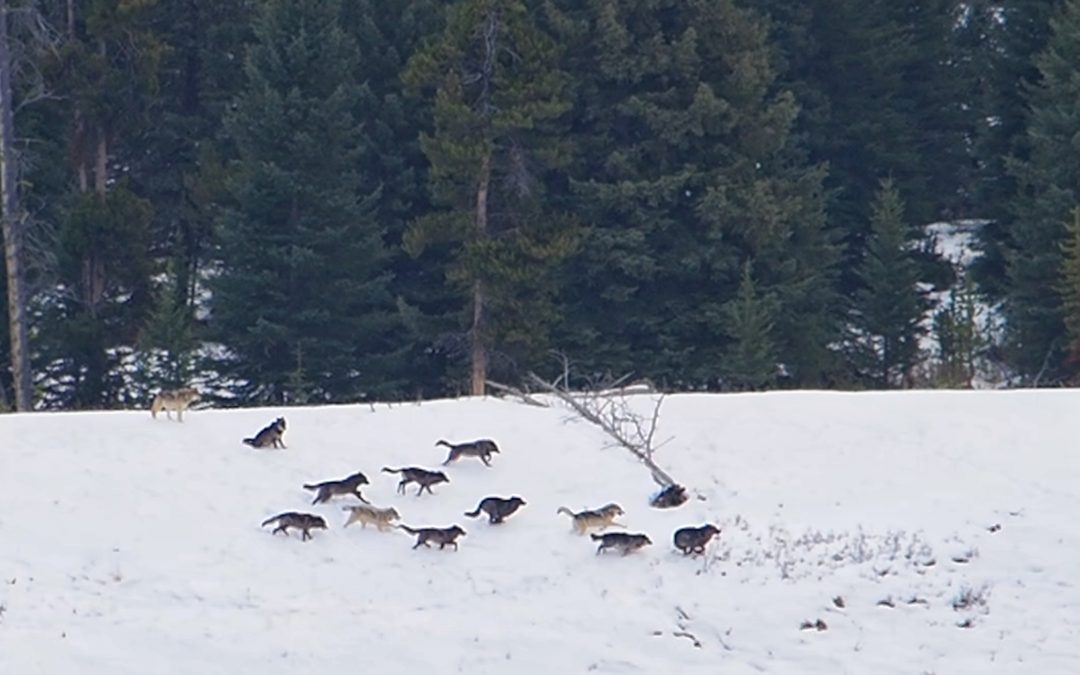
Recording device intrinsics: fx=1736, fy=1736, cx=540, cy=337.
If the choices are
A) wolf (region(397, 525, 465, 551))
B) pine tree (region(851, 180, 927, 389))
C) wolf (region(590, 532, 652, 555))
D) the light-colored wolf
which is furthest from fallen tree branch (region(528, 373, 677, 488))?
pine tree (region(851, 180, 927, 389))

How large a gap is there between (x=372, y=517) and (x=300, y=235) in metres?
19.7

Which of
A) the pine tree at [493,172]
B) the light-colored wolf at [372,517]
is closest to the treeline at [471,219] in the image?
the pine tree at [493,172]

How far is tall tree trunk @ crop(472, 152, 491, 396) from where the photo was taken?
32.8m

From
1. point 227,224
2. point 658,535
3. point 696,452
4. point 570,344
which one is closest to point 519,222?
point 570,344

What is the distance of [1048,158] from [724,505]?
77.4ft

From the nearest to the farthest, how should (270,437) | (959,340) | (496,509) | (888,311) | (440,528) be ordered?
1. (440,528)
2. (496,509)
3. (270,437)
4. (959,340)
5. (888,311)

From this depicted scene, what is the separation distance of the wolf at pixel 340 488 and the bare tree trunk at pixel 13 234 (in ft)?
49.0

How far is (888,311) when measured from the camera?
37.0 m

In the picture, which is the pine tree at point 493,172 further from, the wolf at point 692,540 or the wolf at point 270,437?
the wolf at point 692,540

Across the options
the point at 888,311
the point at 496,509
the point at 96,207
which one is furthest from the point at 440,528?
the point at 888,311

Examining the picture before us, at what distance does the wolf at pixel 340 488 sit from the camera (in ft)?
49.0

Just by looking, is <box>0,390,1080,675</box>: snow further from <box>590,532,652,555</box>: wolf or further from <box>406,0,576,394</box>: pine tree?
<box>406,0,576,394</box>: pine tree

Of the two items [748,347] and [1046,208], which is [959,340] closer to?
[748,347]

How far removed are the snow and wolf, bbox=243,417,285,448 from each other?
122mm
